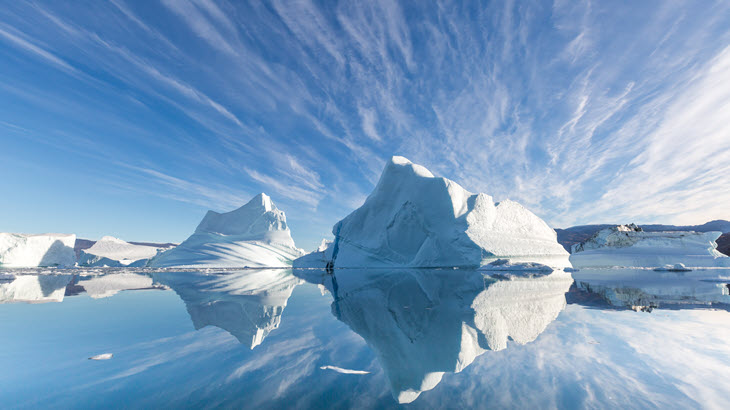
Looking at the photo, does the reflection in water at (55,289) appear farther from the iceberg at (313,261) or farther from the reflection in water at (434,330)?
the iceberg at (313,261)

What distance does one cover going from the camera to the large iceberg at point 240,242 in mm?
25391

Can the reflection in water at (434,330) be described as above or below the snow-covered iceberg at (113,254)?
below

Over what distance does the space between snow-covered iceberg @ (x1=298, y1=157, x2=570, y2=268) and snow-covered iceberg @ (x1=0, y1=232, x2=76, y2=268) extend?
30.0m

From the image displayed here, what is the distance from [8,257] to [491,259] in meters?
42.0

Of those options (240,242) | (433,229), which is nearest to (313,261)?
(240,242)

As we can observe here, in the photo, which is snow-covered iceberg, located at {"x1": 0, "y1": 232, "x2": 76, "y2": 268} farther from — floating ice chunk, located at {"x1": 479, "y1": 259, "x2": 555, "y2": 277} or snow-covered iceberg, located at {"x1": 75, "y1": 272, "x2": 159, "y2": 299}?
floating ice chunk, located at {"x1": 479, "y1": 259, "x2": 555, "y2": 277}

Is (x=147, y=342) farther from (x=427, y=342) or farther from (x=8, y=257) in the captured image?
(x=8, y=257)

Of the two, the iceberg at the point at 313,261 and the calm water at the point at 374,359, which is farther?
the iceberg at the point at 313,261

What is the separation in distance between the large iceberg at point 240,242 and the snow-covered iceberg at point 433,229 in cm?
735

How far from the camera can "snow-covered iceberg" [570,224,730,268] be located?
2256 cm

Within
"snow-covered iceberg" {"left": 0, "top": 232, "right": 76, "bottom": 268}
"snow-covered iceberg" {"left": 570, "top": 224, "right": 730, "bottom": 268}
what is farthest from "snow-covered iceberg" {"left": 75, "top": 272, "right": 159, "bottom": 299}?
"snow-covered iceberg" {"left": 570, "top": 224, "right": 730, "bottom": 268}

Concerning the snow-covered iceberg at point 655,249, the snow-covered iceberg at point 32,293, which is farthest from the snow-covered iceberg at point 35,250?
the snow-covered iceberg at point 655,249

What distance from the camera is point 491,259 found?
19.4 m

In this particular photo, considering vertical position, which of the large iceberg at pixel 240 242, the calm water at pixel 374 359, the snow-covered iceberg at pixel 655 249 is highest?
the large iceberg at pixel 240 242
